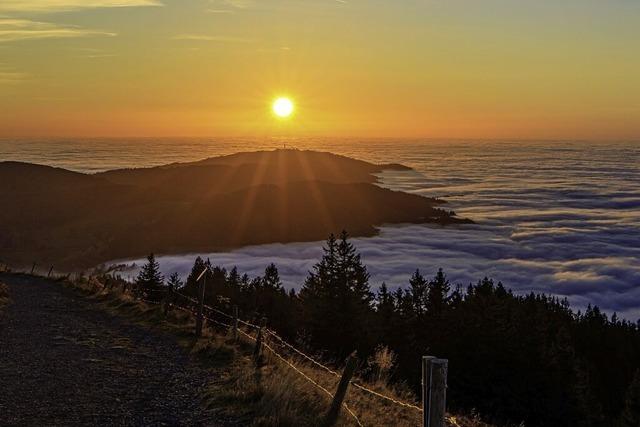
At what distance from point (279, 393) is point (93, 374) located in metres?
5.95

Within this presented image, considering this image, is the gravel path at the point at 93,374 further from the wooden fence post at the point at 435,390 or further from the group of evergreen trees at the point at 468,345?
the group of evergreen trees at the point at 468,345

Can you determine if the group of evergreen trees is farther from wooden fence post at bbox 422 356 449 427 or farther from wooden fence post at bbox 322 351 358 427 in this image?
wooden fence post at bbox 422 356 449 427

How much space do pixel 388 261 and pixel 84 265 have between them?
98.4m

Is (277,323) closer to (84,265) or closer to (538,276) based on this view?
(538,276)

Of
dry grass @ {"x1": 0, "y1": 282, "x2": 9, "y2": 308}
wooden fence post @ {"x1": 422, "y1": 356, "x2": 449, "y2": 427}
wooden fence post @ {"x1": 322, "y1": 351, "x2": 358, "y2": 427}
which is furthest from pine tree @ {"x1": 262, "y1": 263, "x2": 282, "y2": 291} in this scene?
wooden fence post @ {"x1": 422, "y1": 356, "x2": 449, "y2": 427}

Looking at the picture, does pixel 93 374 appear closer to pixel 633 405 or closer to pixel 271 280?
pixel 633 405

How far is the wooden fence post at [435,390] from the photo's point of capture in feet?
22.2

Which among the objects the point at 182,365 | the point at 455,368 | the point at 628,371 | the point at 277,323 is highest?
the point at 182,365

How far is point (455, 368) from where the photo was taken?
137 feet

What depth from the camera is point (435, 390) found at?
6.82 metres

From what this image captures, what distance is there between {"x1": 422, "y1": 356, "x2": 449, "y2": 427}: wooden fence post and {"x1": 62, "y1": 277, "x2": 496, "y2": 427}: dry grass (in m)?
1.96

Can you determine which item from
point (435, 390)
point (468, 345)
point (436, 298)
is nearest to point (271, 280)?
point (436, 298)

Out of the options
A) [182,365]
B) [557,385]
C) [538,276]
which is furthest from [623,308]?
[182,365]

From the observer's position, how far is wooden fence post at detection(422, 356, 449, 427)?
6773mm
